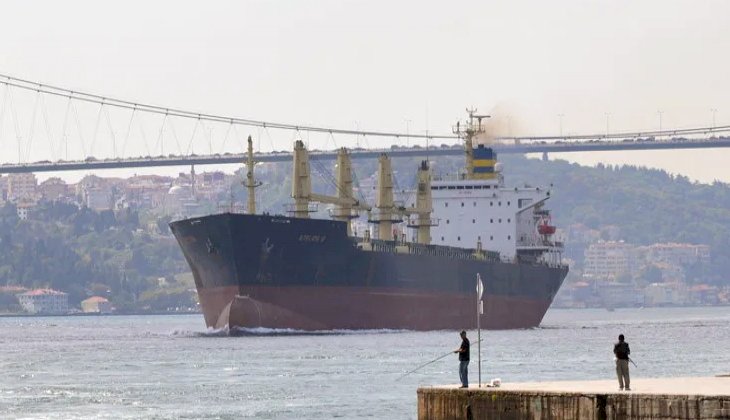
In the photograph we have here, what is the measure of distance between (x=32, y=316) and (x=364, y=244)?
10468 cm

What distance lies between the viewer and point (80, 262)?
197 m

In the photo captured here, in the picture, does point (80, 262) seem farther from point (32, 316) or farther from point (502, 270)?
point (502, 270)

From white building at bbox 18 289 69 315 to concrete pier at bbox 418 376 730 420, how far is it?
14898 centimetres

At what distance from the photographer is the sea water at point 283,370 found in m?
30.8

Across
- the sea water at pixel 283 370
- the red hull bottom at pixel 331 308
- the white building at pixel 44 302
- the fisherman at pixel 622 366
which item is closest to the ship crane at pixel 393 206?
the red hull bottom at pixel 331 308

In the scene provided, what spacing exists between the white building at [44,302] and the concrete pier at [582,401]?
149m

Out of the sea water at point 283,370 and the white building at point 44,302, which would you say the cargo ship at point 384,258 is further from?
the white building at point 44,302

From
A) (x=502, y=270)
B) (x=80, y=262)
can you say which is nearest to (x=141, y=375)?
(x=502, y=270)

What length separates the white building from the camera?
17225 cm

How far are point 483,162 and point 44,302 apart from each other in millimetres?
101421

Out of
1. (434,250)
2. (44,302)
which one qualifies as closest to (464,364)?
(434,250)

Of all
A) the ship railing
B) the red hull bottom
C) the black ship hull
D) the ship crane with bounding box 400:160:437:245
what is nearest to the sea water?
the red hull bottom

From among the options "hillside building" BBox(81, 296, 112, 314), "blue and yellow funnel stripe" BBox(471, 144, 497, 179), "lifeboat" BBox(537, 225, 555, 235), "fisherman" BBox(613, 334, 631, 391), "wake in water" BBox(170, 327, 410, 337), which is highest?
"blue and yellow funnel stripe" BBox(471, 144, 497, 179)

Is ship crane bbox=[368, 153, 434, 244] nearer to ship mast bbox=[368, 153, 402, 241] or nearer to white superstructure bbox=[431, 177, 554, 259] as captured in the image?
ship mast bbox=[368, 153, 402, 241]
